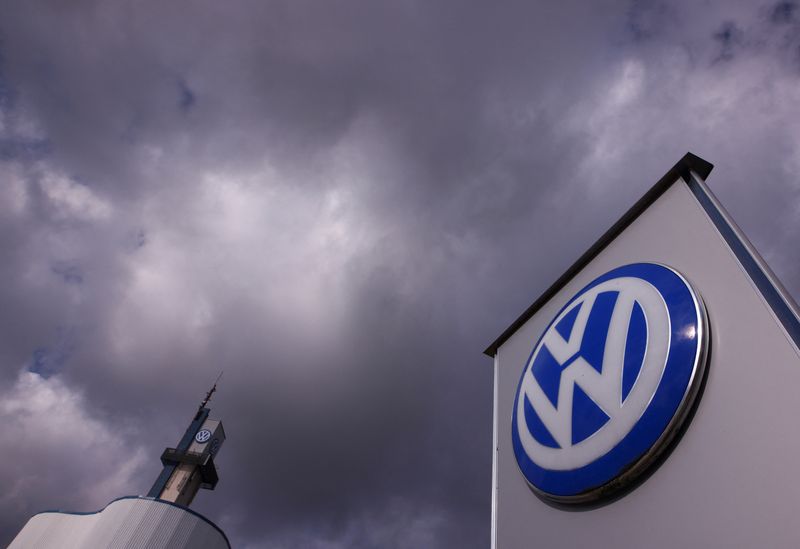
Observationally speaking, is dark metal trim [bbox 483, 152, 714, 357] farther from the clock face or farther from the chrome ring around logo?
the clock face

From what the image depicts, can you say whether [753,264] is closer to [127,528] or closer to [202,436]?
[127,528]

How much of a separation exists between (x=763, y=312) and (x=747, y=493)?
73 centimetres

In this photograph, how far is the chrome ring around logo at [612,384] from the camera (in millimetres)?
1942

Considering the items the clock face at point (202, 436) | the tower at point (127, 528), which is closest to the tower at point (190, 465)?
the clock face at point (202, 436)

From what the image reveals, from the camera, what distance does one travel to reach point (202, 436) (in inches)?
1986

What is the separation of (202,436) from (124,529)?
68.8ft

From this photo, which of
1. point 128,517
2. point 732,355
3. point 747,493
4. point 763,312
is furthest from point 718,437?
point 128,517

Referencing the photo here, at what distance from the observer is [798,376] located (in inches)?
62.9

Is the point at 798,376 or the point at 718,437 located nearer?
the point at 798,376

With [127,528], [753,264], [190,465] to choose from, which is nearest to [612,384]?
[753,264]

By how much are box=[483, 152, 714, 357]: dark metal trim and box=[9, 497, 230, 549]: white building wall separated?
36.7 meters

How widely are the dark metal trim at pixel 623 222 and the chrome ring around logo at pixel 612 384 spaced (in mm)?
275

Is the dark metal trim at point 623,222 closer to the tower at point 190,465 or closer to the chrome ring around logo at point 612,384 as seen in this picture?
the chrome ring around logo at point 612,384

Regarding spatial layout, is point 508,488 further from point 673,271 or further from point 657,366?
point 673,271
